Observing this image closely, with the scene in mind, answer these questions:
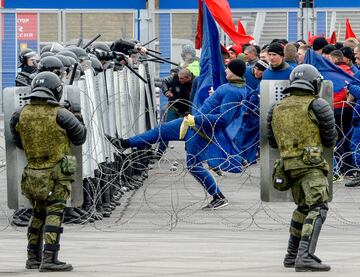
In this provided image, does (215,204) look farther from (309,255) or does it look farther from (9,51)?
(9,51)

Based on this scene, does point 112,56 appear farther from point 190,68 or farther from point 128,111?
point 190,68

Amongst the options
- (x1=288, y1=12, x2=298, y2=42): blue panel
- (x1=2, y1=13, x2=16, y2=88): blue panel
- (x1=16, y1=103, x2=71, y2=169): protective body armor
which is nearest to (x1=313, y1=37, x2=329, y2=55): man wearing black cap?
(x1=288, y1=12, x2=298, y2=42): blue panel

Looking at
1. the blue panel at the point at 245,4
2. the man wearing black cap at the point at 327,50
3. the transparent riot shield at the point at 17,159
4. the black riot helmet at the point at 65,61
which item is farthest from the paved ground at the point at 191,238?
the blue panel at the point at 245,4

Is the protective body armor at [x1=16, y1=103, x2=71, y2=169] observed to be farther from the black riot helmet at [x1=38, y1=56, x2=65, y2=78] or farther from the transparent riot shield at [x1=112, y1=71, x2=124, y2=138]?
the transparent riot shield at [x1=112, y1=71, x2=124, y2=138]

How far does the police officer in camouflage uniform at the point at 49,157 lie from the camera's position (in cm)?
1248

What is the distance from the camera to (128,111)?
20.8 meters

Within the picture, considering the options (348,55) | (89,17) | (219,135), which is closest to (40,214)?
(219,135)

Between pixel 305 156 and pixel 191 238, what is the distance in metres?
2.98

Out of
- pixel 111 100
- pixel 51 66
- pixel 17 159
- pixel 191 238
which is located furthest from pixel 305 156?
pixel 111 100

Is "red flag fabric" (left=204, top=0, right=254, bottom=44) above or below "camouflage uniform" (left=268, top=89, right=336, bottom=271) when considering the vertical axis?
above

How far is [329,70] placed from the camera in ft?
68.8

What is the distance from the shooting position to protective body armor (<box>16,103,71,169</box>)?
1252cm

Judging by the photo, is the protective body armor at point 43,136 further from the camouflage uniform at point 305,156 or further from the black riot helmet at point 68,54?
the black riot helmet at point 68,54

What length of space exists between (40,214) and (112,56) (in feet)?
25.3
